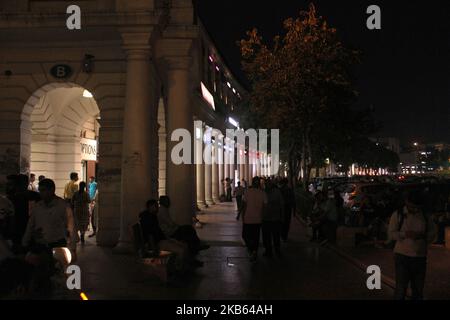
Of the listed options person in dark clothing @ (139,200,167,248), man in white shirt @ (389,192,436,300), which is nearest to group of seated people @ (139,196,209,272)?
person in dark clothing @ (139,200,167,248)

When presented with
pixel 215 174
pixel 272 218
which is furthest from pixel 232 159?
pixel 272 218

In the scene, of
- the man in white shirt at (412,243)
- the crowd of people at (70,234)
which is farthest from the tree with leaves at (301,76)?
the man in white shirt at (412,243)

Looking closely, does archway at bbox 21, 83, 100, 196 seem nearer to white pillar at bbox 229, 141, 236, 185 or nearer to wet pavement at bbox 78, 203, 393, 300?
wet pavement at bbox 78, 203, 393, 300

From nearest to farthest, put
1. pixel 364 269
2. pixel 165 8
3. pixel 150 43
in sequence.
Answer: pixel 364 269, pixel 150 43, pixel 165 8

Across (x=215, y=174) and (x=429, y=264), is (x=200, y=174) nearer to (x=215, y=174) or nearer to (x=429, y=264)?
(x=215, y=174)

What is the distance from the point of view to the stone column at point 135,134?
13844mm

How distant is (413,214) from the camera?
24.9ft

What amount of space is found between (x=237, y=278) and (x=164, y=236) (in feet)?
5.09

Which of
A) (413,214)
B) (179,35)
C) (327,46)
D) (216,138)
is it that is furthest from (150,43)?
(216,138)

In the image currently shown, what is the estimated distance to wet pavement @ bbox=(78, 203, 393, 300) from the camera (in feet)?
30.3

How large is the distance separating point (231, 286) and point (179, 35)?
7.66 m

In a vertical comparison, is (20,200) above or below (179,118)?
below

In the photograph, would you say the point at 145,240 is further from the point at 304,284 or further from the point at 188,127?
the point at 188,127

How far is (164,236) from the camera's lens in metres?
10.9
